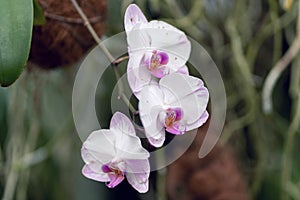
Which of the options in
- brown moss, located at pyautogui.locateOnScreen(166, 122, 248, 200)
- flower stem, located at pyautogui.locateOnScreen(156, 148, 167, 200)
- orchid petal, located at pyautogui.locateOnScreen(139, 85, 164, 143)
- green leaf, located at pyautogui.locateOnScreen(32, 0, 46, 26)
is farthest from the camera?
brown moss, located at pyautogui.locateOnScreen(166, 122, 248, 200)

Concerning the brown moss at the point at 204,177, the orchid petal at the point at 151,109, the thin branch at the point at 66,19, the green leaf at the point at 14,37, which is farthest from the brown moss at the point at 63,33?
the brown moss at the point at 204,177

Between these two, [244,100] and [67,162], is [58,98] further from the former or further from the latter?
[244,100]

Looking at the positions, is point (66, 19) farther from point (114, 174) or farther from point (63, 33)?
point (114, 174)

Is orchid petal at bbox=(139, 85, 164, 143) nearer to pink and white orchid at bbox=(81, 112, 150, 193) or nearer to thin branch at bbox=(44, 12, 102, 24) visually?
pink and white orchid at bbox=(81, 112, 150, 193)

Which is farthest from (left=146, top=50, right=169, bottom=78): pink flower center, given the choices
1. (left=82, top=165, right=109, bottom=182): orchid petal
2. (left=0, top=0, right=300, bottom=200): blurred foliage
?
(left=0, top=0, right=300, bottom=200): blurred foliage

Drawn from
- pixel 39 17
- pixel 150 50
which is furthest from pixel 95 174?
pixel 39 17
